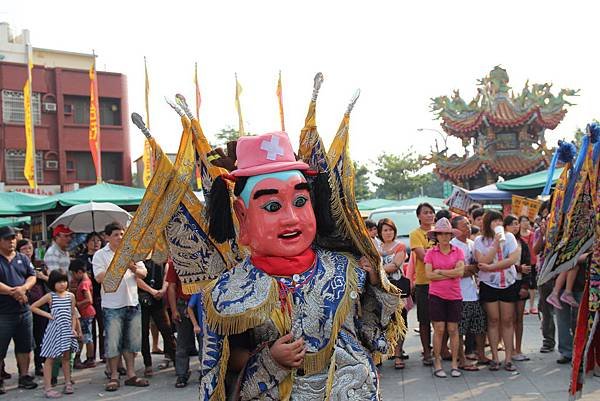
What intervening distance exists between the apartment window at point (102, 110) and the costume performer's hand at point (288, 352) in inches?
1033

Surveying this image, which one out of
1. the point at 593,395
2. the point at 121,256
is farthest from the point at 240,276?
the point at 593,395

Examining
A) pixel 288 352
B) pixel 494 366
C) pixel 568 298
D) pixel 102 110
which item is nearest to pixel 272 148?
pixel 288 352

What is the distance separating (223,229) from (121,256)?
488 mm

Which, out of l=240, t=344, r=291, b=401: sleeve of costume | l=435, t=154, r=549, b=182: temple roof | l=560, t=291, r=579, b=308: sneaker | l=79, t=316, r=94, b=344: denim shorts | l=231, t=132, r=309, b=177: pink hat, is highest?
l=435, t=154, r=549, b=182: temple roof

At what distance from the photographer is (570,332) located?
6.66m

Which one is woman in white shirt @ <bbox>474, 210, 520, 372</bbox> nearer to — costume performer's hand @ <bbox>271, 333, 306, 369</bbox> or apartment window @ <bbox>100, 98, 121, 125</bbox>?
costume performer's hand @ <bbox>271, 333, 306, 369</bbox>

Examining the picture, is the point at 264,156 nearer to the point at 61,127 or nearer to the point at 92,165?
the point at 61,127

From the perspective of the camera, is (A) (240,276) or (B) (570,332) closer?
(A) (240,276)

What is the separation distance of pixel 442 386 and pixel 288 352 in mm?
3920

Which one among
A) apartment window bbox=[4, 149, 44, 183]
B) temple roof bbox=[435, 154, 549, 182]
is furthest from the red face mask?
apartment window bbox=[4, 149, 44, 183]

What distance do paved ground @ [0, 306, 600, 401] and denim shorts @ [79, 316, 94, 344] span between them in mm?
381

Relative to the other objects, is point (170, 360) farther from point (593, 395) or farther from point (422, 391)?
point (593, 395)

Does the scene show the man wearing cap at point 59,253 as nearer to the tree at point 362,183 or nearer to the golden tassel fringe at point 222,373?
the golden tassel fringe at point 222,373

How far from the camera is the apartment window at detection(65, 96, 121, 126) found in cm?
2712
